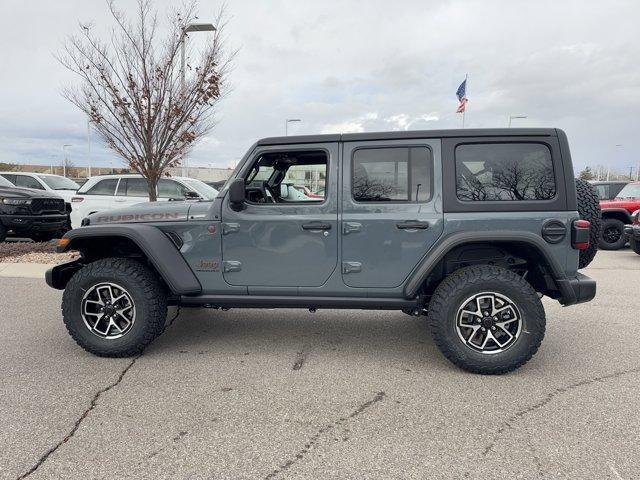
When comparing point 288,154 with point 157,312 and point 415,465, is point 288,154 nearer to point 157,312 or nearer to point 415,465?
point 157,312

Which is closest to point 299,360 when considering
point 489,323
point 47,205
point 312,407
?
point 312,407

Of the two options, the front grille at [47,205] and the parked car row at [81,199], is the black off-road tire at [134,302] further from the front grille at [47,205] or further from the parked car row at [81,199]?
the front grille at [47,205]

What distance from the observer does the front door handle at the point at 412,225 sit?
339cm

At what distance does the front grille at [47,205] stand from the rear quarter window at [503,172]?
9.39 meters

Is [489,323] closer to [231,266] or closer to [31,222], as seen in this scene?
[231,266]

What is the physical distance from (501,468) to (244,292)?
2.22 m

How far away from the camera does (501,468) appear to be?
7.45 ft

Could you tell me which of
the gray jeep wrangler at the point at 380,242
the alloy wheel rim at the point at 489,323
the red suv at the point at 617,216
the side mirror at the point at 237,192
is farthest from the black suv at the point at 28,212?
the red suv at the point at 617,216

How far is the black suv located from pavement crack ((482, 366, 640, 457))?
1000cm

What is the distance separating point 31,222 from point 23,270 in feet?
7.96

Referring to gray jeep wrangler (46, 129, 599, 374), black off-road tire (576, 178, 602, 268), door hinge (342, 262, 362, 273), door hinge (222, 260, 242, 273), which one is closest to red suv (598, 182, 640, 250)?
black off-road tire (576, 178, 602, 268)

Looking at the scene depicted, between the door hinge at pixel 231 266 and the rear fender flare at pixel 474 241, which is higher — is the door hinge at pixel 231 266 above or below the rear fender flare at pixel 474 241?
below

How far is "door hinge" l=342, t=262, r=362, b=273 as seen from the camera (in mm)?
3512

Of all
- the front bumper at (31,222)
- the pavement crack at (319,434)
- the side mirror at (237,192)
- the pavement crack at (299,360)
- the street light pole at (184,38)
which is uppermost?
the street light pole at (184,38)
